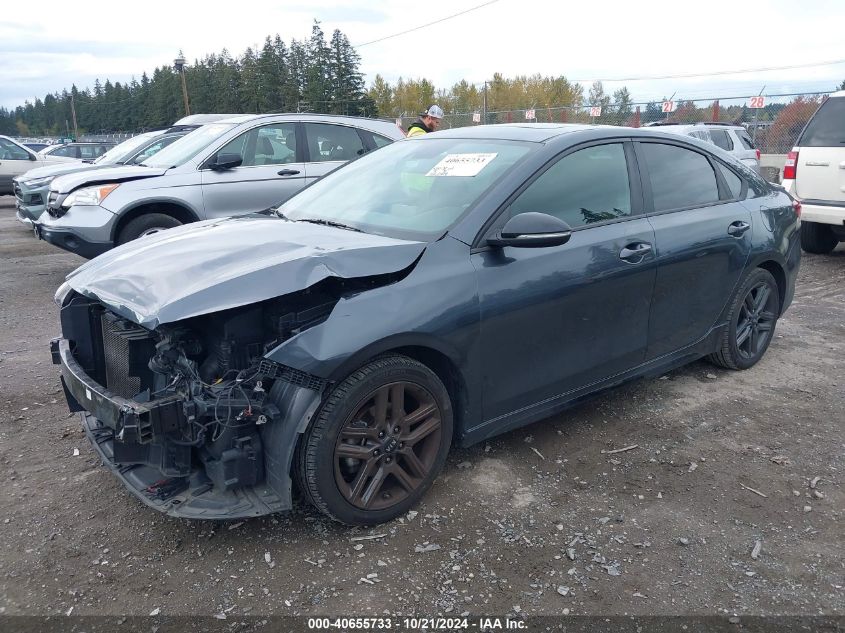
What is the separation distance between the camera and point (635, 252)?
3.69 m

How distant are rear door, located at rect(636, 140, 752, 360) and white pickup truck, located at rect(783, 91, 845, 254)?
4.67 metres

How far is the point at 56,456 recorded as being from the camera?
359cm

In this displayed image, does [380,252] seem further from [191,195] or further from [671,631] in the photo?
[191,195]

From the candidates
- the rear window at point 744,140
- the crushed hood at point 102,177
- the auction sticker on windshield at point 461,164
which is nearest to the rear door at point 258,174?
the crushed hood at point 102,177

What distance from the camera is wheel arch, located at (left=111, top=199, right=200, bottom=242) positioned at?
280 inches

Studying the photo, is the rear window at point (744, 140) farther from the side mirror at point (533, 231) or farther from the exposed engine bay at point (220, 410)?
the exposed engine bay at point (220, 410)

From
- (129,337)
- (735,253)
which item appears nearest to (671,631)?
(129,337)

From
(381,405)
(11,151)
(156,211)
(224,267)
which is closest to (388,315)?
(381,405)

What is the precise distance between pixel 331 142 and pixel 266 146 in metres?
0.80

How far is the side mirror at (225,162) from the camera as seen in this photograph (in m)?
7.36

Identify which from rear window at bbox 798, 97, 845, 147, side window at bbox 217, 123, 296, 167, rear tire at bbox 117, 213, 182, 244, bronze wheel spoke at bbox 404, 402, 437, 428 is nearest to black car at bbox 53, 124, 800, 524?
bronze wheel spoke at bbox 404, 402, 437, 428

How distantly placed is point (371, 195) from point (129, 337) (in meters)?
1.49

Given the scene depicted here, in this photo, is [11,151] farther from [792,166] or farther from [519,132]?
[792,166]

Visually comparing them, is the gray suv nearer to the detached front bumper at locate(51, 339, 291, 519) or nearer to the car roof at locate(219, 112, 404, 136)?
the car roof at locate(219, 112, 404, 136)
